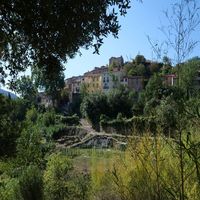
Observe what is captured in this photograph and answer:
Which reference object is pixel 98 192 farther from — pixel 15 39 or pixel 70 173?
pixel 15 39

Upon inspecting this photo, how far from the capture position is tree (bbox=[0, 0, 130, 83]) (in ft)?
12.3

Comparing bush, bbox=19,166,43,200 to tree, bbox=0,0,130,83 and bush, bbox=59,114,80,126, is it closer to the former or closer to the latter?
tree, bbox=0,0,130,83

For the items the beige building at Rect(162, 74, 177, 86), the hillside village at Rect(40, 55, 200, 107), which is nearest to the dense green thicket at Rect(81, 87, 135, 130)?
the hillside village at Rect(40, 55, 200, 107)

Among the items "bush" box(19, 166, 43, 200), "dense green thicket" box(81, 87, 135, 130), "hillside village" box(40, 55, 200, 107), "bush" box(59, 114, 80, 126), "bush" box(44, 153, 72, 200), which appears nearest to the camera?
"bush" box(19, 166, 43, 200)

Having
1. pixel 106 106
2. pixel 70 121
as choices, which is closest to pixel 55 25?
pixel 106 106

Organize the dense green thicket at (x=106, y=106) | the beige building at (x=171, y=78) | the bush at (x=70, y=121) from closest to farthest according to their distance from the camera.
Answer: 1. the beige building at (x=171, y=78)
2. the dense green thicket at (x=106, y=106)
3. the bush at (x=70, y=121)

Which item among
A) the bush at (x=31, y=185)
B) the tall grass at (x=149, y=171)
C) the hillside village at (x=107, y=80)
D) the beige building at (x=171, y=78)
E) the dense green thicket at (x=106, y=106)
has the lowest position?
the bush at (x=31, y=185)

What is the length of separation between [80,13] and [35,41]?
0.53 metres

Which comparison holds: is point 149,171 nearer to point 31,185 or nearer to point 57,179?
point 31,185

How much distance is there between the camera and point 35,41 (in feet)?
13.3

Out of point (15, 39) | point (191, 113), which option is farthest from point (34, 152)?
point (191, 113)

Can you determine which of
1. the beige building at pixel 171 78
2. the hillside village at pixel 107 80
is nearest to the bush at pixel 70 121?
the hillside village at pixel 107 80

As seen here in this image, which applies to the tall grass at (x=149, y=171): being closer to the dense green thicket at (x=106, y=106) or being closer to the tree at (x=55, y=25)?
the tree at (x=55, y=25)

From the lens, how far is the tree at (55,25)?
3740 millimetres
